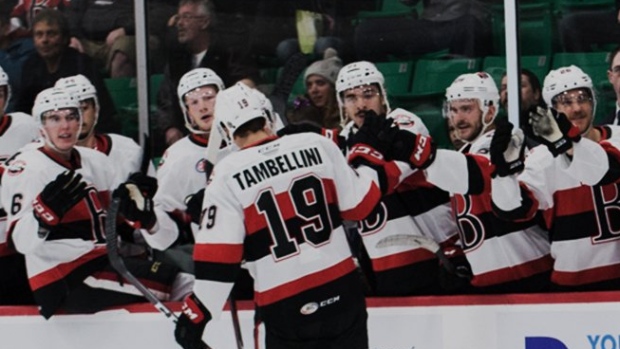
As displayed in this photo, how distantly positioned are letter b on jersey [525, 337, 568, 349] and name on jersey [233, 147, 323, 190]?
94 cm

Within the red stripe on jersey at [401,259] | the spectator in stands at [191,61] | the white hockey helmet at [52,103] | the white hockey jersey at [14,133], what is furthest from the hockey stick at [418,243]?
the white hockey jersey at [14,133]

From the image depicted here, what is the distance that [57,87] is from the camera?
18.4 ft

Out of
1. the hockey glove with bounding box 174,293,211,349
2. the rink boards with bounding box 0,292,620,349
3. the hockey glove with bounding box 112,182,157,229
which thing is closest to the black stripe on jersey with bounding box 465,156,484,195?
the rink boards with bounding box 0,292,620,349

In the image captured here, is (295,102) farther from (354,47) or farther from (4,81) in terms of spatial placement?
(4,81)

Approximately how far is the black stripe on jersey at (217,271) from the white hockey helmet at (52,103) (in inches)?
37.0

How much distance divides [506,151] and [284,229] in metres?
0.71

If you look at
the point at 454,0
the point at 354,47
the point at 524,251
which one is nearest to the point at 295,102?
the point at 354,47

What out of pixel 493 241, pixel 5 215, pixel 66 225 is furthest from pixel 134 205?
pixel 493 241

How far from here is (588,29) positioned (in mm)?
5402

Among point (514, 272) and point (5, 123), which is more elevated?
point (5, 123)

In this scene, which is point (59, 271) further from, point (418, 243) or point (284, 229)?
point (418, 243)

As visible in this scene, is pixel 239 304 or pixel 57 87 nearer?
pixel 239 304

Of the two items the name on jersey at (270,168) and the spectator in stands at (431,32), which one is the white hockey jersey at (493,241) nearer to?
the spectator in stands at (431,32)

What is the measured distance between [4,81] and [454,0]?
5.21ft
